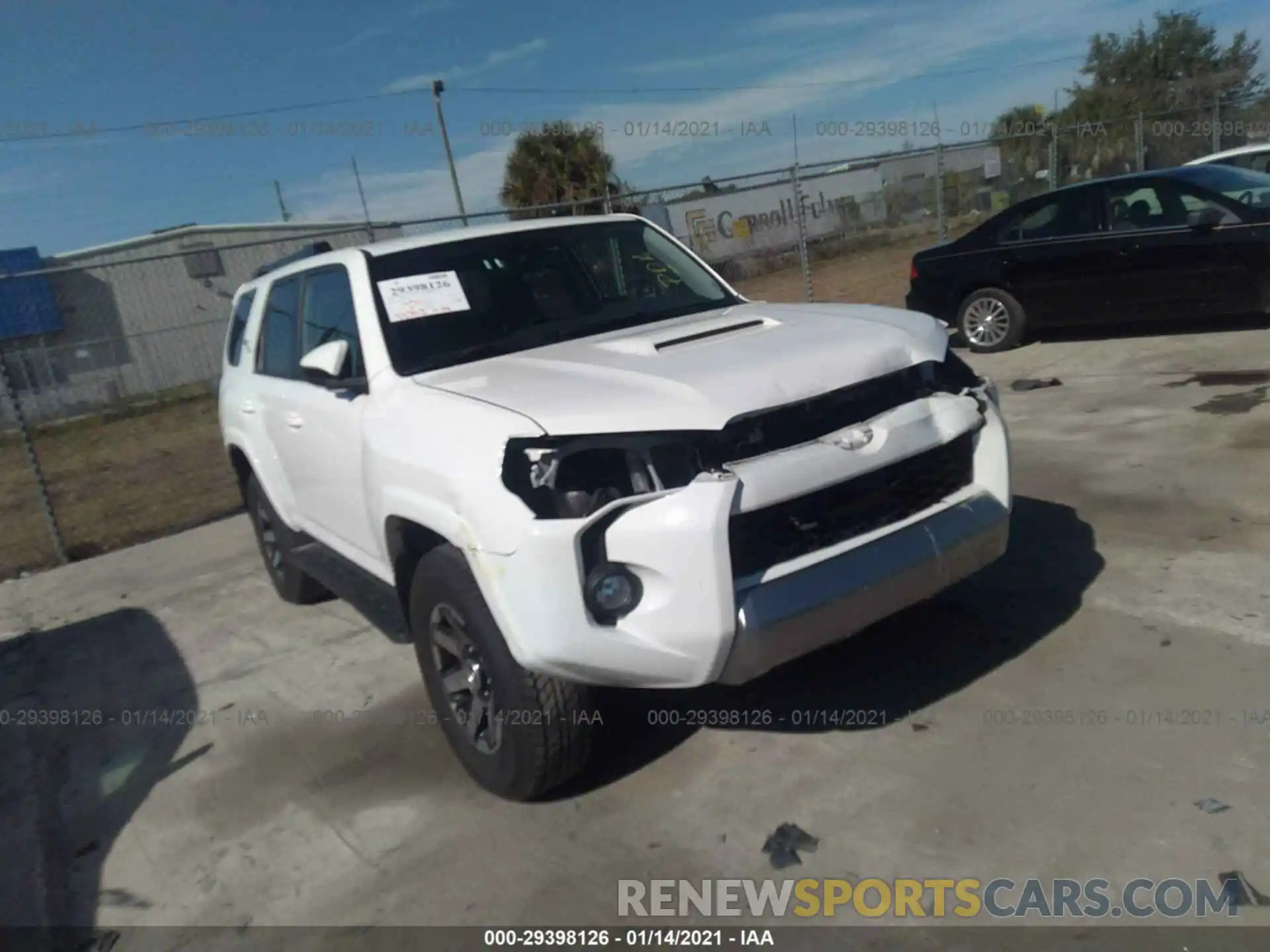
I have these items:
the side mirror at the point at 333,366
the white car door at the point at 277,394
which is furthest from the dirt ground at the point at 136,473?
the side mirror at the point at 333,366

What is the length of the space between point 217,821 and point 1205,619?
380cm

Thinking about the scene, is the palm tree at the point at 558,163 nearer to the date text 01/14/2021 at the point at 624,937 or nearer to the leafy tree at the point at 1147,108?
the leafy tree at the point at 1147,108

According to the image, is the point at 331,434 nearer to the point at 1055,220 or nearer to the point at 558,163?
the point at 1055,220

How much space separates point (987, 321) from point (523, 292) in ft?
22.9

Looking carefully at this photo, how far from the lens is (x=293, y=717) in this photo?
4590mm

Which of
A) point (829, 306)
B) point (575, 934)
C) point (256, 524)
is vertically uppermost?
point (829, 306)

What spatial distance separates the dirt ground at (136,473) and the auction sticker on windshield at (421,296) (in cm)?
583

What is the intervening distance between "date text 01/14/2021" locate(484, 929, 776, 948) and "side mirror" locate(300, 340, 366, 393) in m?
2.07

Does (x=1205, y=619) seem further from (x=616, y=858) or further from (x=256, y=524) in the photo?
(x=256, y=524)

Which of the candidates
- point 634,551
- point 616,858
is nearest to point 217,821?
point 616,858

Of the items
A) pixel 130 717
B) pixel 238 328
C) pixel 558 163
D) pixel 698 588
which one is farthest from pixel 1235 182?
pixel 558 163

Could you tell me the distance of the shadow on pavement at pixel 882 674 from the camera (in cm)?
372

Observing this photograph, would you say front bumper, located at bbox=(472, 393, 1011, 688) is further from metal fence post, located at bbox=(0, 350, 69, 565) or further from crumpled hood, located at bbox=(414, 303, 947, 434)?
metal fence post, located at bbox=(0, 350, 69, 565)

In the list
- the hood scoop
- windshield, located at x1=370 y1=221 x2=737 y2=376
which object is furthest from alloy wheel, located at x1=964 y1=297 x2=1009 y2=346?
the hood scoop
